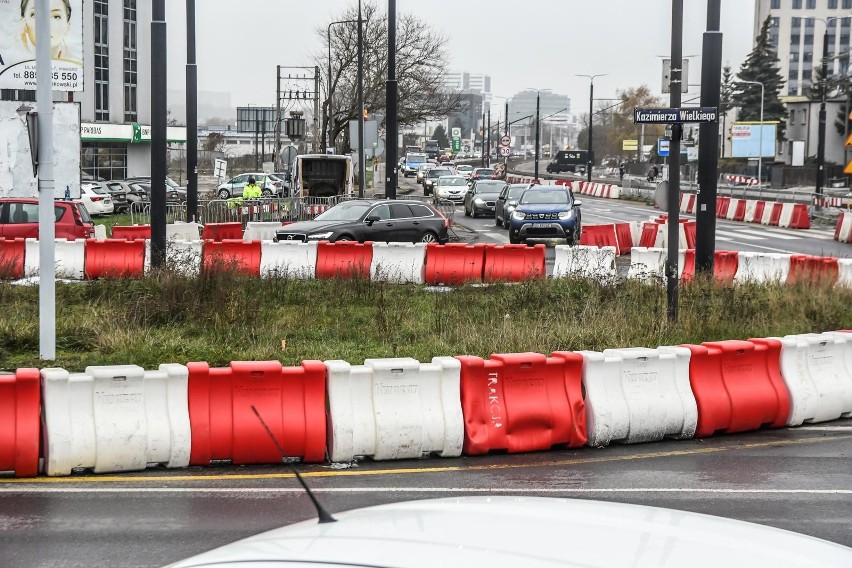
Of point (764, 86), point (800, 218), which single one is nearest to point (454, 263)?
point (800, 218)

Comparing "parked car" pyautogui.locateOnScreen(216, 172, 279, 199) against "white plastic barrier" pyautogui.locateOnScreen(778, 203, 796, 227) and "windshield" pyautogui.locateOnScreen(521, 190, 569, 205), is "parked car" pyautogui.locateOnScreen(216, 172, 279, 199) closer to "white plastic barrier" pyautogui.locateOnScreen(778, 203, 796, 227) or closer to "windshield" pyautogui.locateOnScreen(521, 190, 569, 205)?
"white plastic barrier" pyautogui.locateOnScreen(778, 203, 796, 227)

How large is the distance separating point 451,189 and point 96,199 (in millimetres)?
20310

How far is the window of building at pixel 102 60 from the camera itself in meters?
68.5

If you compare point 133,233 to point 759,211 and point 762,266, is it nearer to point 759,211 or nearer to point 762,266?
point 762,266

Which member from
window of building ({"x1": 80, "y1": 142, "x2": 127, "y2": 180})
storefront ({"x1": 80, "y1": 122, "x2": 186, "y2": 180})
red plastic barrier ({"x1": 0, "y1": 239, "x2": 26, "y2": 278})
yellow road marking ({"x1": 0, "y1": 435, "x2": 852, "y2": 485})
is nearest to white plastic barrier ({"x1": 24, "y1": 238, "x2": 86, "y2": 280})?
red plastic barrier ({"x1": 0, "y1": 239, "x2": 26, "y2": 278})

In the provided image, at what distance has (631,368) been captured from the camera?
37.0ft

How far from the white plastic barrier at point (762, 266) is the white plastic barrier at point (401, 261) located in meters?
5.84

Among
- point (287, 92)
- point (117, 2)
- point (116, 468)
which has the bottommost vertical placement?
point (116, 468)

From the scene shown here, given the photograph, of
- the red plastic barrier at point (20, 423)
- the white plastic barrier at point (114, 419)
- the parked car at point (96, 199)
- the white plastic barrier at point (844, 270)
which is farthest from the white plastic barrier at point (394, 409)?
the parked car at point (96, 199)

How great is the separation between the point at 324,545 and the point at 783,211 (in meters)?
45.4

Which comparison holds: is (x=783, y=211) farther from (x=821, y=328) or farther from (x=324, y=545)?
(x=324, y=545)

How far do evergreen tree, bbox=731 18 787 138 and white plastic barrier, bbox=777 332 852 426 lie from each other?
103 meters

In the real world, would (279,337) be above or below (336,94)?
below

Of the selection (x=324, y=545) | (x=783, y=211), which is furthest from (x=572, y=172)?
(x=324, y=545)
